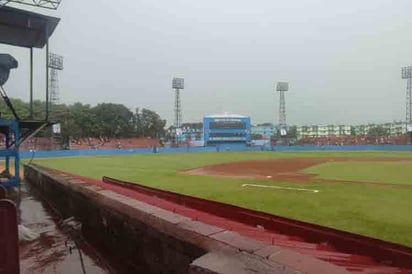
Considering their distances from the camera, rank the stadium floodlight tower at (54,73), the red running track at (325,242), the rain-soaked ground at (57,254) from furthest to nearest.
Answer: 1. the stadium floodlight tower at (54,73)
2. the rain-soaked ground at (57,254)
3. the red running track at (325,242)

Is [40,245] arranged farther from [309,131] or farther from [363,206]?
[309,131]

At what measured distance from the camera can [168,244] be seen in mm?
3453

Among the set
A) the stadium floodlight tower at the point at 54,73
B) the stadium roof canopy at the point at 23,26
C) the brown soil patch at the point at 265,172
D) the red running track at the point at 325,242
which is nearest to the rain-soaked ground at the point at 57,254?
the red running track at the point at 325,242

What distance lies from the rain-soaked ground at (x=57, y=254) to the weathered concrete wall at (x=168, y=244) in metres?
0.25

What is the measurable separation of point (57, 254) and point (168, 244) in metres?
2.33

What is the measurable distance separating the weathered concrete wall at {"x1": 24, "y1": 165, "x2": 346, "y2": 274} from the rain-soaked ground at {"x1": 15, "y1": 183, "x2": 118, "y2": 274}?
0.81 feet

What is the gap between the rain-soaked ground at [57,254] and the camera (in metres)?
4.39

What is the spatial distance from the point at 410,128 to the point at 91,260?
64.1 m

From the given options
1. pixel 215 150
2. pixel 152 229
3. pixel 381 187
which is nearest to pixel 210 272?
pixel 152 229

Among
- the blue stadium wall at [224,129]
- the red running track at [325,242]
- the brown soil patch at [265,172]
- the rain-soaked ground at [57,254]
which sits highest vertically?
the blue stadium wall at [224,129]

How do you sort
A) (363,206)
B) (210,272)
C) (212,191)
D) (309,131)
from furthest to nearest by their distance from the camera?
1. (309,131)
2. (212,191)
3. (363,206)
4. (210,272)

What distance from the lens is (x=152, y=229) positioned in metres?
3.84

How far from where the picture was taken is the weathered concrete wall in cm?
242

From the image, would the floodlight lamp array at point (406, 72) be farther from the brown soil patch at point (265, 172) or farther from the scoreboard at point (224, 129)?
the brown soil patch at point (265, 172)
